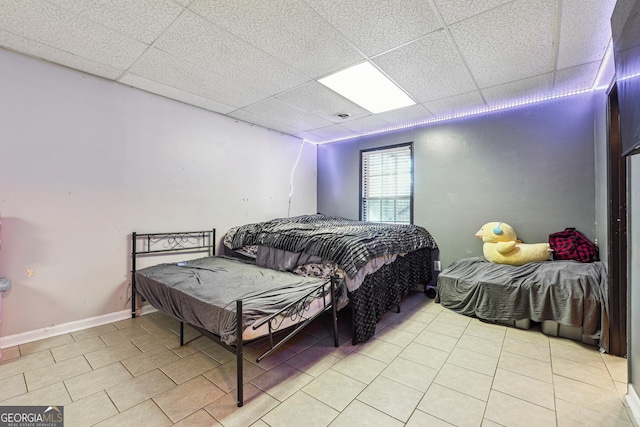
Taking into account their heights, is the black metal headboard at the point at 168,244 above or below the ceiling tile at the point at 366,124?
below

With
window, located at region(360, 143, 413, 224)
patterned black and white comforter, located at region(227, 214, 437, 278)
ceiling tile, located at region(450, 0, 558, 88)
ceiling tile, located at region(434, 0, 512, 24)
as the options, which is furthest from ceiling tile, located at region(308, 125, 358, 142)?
ceiling tile, located at region(434, 0, 512, 24)

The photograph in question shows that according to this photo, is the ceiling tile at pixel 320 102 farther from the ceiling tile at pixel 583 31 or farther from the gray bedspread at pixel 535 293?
the gray bedspread at pixel 535 293

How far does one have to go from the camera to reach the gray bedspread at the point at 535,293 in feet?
6.96

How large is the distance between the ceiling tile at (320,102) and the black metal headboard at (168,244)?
184 cm

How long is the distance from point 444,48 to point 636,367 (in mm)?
2239

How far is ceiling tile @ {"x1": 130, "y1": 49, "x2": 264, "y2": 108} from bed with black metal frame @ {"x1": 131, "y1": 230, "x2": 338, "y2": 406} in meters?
1.52

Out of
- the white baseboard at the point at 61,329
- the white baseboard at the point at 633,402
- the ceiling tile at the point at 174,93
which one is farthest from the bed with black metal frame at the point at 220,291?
the white baseboard at the point at 633,402

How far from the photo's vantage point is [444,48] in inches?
78.1

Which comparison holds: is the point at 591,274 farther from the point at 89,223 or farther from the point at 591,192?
the point at 89,223

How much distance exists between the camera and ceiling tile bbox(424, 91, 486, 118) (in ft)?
9.37

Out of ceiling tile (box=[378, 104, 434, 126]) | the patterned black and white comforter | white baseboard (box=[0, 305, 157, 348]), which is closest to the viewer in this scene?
white baseboard (box=[0, 305, 157, 348])

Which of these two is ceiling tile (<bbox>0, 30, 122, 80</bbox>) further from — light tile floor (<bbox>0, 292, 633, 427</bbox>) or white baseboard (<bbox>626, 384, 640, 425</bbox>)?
white baseboard (<bbox>626, 384, 640, 425</bbox>)

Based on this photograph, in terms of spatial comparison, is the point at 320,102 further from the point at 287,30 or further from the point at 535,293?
the point at 535,293

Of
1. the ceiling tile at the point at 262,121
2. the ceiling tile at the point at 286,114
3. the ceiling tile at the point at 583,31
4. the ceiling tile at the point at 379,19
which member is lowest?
the ceiling tile at the point at 583,31
